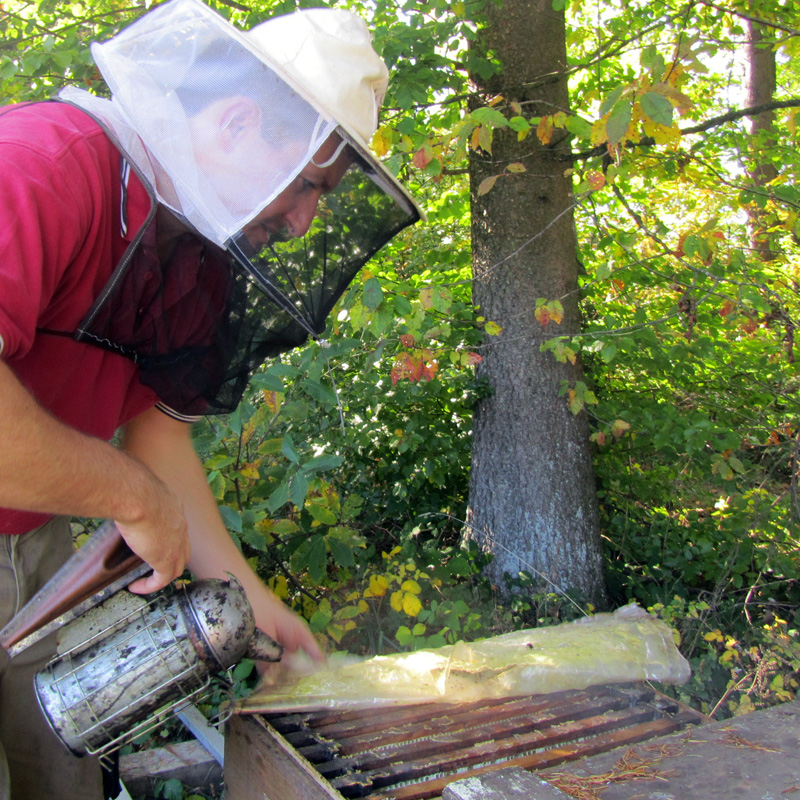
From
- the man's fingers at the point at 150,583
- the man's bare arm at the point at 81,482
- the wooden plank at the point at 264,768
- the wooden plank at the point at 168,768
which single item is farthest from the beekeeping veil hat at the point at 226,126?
the wooden plank at the point at 168,768

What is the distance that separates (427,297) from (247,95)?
1552 mm

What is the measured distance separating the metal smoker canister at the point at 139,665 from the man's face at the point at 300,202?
70cm

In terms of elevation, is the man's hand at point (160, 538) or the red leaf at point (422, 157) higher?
the red leaf at point (422, 157)

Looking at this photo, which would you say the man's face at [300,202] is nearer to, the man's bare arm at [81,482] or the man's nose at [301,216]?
the man's nose at [301,216]

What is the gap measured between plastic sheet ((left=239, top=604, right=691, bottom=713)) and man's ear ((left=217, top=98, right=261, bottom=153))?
124 cm

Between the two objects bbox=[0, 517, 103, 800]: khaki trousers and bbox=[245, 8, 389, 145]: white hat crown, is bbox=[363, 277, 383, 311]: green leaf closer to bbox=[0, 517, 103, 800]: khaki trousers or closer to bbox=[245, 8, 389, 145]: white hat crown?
bbox=[245, 8, 389, 145]: white hat crown

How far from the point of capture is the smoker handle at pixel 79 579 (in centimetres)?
120

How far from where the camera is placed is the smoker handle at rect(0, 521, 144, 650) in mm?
1204

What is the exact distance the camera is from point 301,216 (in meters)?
1.38

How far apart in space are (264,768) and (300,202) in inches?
48.3

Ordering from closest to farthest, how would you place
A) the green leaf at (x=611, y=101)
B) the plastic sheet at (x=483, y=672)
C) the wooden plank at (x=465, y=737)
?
the wooden plank at (x=465, y=737) < the plastic sheet at (x=483, y=672) < the green leaf at (x=611, y=101)

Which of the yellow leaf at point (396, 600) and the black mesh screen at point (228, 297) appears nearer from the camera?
the black mesh screen at point (228, 297)

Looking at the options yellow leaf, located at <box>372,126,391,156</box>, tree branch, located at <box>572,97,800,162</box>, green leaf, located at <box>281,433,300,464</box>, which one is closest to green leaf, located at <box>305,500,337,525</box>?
green leaf, located at <box>281,433,300,464</box>

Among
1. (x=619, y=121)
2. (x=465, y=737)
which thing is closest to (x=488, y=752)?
(x=465, y=737)
